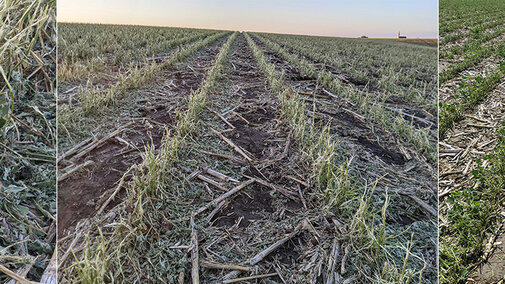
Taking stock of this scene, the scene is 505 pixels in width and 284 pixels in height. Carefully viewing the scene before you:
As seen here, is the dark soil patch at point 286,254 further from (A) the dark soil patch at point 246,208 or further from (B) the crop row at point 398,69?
(B) the crop row at point 398,69

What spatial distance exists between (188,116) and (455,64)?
21.2ft

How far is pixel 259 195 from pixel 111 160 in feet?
1.89

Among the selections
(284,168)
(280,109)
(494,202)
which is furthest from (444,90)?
(284,168)

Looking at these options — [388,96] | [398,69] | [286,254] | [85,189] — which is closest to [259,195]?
[286,254]

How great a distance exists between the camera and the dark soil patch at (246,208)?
1229mm

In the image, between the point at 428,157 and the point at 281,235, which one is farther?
the point at 428,157

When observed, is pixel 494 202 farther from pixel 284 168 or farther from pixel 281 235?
pixel 281 235

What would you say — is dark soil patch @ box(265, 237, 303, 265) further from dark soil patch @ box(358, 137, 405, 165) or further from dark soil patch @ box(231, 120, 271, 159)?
dark soil patch @ box(358, 137, 405, 165)

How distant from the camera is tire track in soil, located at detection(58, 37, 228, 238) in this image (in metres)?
1.07

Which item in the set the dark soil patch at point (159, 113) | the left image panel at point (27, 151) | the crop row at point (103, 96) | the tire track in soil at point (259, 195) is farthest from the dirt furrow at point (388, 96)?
the left image panel at point (27, 151)

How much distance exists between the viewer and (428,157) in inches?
68.2

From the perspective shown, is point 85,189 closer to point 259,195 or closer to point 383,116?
point 259,195

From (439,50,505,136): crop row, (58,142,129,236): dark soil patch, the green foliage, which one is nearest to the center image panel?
(58,142,129,236): dark soil patch

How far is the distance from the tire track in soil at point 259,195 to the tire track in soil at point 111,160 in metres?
0.28
